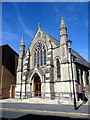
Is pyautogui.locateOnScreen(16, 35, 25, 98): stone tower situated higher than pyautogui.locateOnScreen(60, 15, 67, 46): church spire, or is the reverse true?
pyautogui.locateOnScreen(60, 15, 67, 46): church spire

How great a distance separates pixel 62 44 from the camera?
18.6 meters

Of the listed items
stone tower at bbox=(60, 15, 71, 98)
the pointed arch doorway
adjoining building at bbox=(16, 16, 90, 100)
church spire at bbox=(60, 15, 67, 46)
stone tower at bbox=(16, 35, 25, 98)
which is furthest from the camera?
stone tower at bbox=(16, 35, 25, 98)

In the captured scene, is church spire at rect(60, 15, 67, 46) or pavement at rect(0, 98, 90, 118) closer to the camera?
pavement at rect(0, 98, 90, 118)

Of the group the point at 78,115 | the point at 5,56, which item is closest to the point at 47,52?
the point at 5,56

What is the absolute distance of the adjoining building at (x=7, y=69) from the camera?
21756 millimetres

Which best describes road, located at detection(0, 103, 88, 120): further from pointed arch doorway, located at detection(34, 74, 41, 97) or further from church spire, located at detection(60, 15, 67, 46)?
church spire, located at detection(60, 15, 67, 46)

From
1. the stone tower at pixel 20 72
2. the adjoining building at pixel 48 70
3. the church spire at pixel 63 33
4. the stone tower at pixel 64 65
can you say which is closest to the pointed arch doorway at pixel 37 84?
the adjoining building at pixel 48 70

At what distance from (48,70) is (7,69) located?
10594 mm

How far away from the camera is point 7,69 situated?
23562 millimetres

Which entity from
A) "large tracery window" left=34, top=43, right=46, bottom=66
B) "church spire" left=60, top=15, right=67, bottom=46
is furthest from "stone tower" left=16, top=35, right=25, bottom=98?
"church spire" left=60, top=15, right=67, bottom=46

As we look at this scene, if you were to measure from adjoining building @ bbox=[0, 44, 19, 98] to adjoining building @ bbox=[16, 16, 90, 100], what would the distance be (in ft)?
9.01

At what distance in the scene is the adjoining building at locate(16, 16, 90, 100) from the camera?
55.5 ft

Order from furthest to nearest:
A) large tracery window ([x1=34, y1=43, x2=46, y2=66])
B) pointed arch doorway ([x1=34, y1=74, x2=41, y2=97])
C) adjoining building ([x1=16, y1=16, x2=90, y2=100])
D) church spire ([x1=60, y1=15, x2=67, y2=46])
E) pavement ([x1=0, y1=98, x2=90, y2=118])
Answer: large tracery window ([x1=34, y1=43, x2=46, y2=66])
pointed arch doorway ([x1=34, y1=74, x2=41, y2=97])
church spire ([x1=60, y1=15, x2=67, y2=46])
adjoining building ([x1=16, y1=16, x2=90, y2=100])
pavement ([x1=0, y1=98, x2=90, y2=118])

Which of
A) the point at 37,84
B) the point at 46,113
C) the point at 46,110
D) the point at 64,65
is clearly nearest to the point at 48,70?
the point at 64,65
